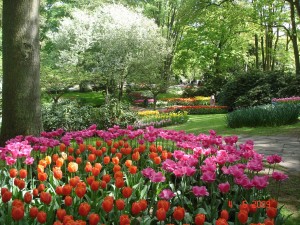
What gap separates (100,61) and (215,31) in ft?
47.3

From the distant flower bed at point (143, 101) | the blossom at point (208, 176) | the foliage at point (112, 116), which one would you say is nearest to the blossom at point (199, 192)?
the blossom at point (208, 176)

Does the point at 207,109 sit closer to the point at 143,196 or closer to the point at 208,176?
the point at 143,196


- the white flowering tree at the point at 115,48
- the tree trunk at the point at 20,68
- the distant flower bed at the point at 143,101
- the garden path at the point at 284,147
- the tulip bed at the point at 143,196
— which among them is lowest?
the garden path at the point at 284,147

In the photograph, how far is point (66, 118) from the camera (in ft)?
39.1

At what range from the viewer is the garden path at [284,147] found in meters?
6.09

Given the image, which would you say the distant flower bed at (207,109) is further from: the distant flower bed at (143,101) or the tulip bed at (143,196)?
the tulip bed at (143,196)

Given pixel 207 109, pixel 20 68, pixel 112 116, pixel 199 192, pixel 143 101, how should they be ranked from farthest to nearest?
pixel 143 101
pixel 207 109
pixel 112 116
pixel 20 68
pixel 199 192

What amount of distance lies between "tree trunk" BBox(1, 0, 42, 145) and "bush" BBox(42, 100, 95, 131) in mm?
5695

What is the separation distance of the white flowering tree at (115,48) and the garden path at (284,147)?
13.0 m

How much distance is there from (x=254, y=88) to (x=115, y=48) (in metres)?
8.84

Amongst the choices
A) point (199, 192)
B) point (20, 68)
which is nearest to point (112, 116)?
point (20, 68)

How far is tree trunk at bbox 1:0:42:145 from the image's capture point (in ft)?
19.5

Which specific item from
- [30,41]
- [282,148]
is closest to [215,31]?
[282,148]

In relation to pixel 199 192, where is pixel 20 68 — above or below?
above
